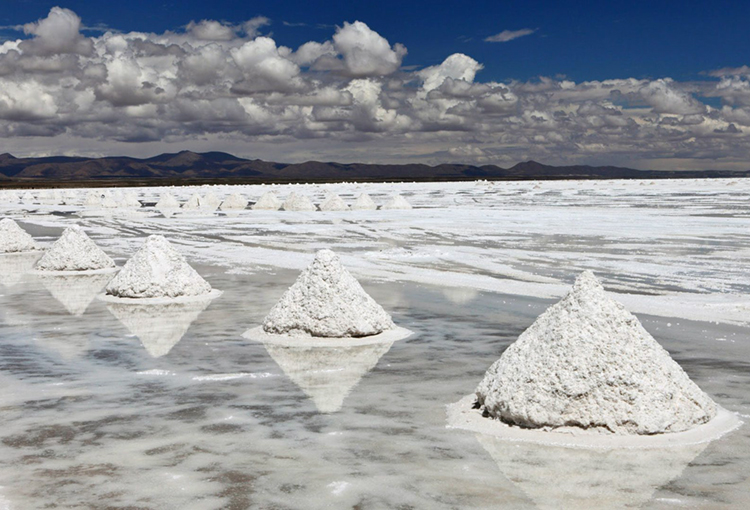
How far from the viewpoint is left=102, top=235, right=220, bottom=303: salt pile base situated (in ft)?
41.4

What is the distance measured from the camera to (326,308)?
953 centimetres

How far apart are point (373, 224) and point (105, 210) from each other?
Answer: 23098 mm

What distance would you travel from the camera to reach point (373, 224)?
3203 cm

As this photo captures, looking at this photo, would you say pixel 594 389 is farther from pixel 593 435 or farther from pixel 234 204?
pixel 234 204

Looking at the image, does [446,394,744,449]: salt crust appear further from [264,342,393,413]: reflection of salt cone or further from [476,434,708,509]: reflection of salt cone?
[264,342,393,413]: reflection of salt cone

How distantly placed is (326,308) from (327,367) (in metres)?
1.48

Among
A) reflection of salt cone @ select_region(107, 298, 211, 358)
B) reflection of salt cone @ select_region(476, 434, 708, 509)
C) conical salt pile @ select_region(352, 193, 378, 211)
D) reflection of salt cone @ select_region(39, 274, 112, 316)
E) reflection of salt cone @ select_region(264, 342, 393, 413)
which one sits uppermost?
conical salt pile @ select_region(352, 193, 378, 211)

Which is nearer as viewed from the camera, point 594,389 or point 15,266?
point 594,389

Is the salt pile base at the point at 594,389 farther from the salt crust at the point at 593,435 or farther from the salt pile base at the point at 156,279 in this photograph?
the salt pile base at the point at 156,279

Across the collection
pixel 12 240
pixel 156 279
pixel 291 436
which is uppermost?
pixel 156 279

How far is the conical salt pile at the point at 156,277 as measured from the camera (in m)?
12.6

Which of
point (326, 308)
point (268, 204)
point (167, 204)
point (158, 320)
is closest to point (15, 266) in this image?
point (158, 320)

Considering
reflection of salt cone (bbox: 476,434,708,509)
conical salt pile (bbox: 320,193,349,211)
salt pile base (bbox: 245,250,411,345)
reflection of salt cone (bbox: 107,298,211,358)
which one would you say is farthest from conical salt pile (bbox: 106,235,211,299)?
conical salt pile (bbox: 320,193,349,211)

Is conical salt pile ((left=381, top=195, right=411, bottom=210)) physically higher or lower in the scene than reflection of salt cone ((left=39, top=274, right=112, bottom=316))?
higher
